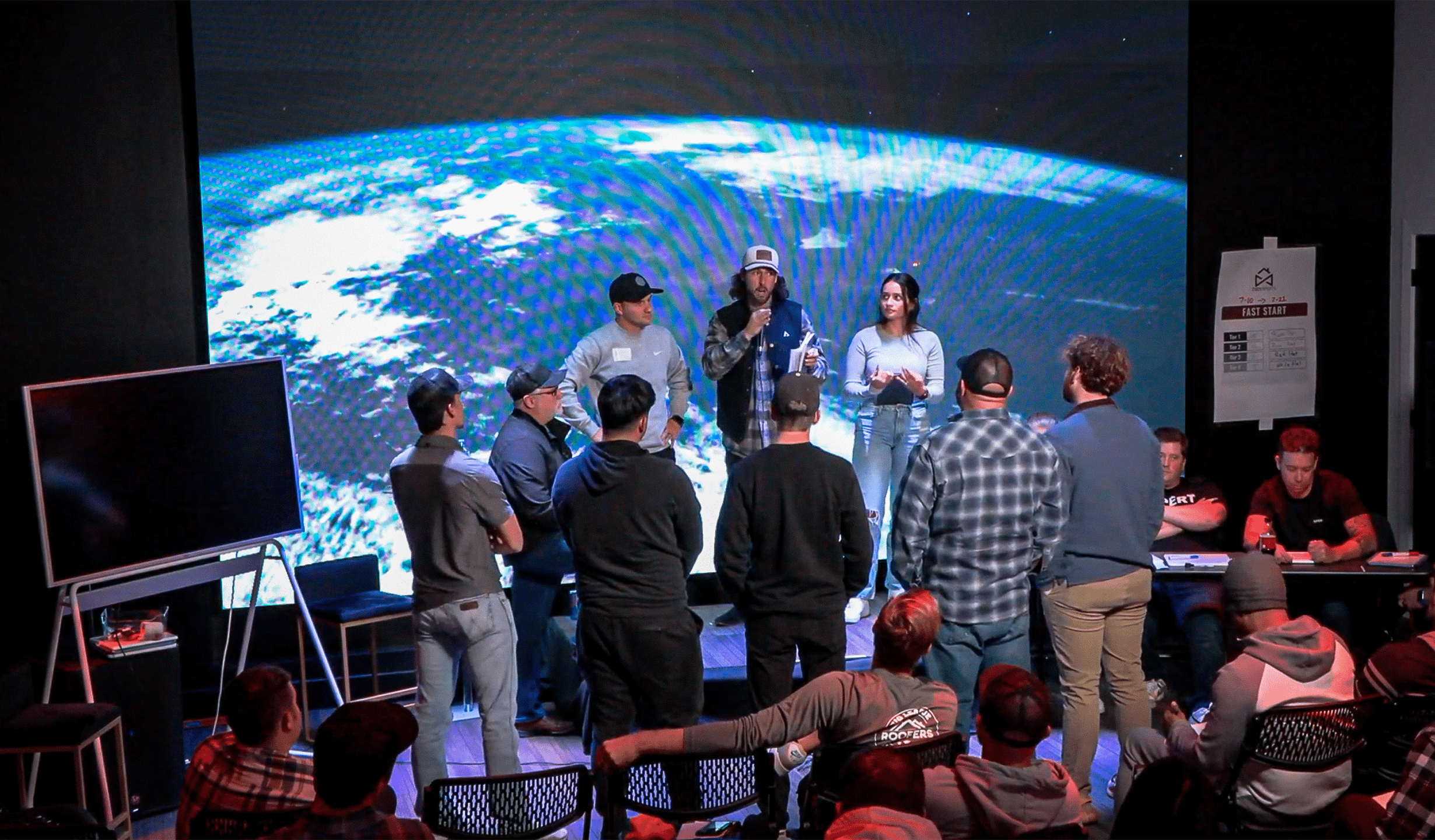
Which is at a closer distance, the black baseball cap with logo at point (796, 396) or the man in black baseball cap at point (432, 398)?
the black baseball cap with logo at point (796, 396)

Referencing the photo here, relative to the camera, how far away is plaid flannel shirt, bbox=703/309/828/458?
241 inches

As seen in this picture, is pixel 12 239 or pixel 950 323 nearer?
pixel 12 239

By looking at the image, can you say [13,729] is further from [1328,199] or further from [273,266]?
[1328,199]

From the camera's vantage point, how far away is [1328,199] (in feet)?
22.9

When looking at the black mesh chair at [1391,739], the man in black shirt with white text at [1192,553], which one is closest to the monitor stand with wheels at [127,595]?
the man in black shirt with white text at [1192,553]

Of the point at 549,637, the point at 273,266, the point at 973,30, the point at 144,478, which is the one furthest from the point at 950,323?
the point at 144,478

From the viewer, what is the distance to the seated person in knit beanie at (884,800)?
234 cm

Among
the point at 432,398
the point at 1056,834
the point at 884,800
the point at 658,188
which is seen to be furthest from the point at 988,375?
the point at 658,188

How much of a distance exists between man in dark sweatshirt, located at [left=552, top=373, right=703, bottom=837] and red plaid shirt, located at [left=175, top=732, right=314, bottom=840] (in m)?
1.03

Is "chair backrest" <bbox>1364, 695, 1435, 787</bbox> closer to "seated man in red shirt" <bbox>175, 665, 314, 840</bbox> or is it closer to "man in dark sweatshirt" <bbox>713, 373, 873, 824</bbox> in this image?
"man in dark sweatshirt" <bbox>713, 373, 873, 824</bbox>

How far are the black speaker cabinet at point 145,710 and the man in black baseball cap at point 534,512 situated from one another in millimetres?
1250

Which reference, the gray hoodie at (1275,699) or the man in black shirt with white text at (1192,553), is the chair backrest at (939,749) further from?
the man in black shirt with white text at (1192,553)

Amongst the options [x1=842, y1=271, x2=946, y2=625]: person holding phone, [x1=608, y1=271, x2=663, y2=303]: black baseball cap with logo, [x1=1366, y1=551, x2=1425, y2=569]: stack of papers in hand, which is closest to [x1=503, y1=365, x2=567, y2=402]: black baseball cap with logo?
[x1=608, y1=271, x2=663, y2=303]: black baseball cap with logo

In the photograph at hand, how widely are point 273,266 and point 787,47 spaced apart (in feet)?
9.12
